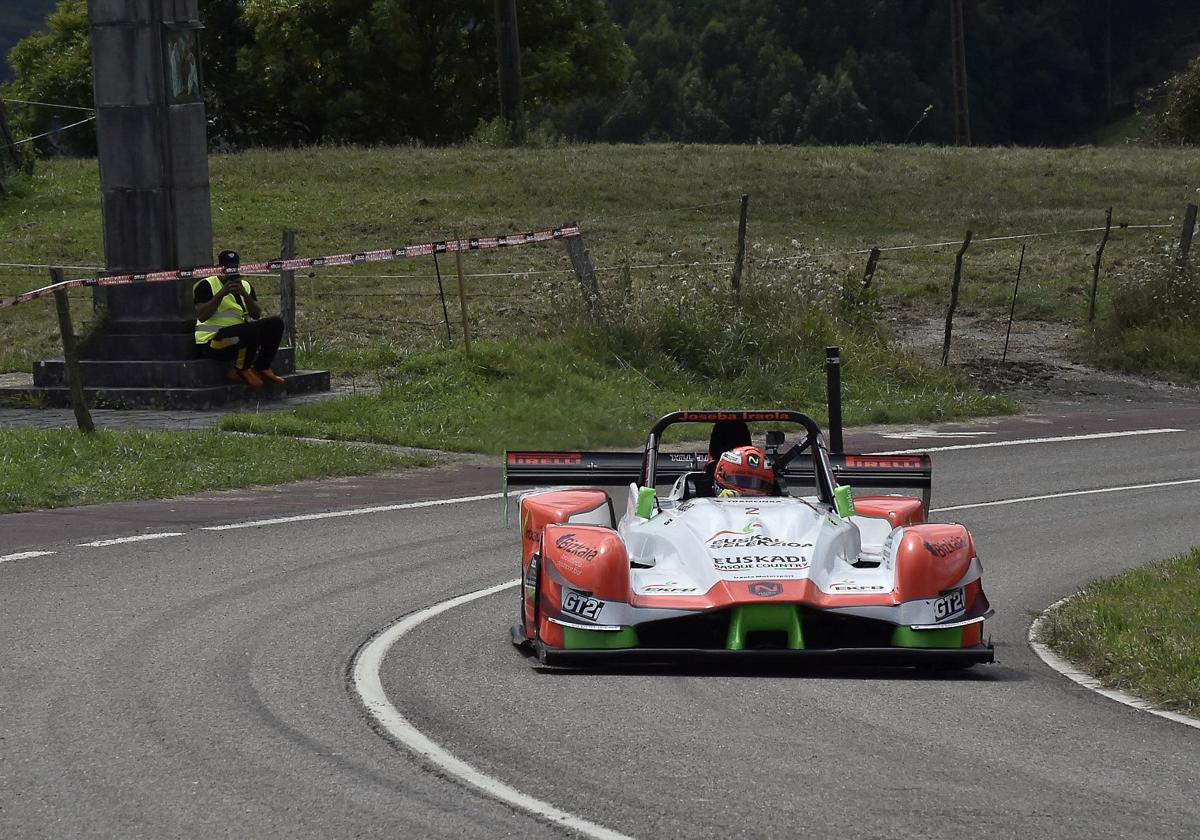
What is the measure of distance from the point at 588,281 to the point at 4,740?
1613cm

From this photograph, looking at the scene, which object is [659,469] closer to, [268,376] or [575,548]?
[575,548]

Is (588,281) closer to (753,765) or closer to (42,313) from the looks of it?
(42,313)

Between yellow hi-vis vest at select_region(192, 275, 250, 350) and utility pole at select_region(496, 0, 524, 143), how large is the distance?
86.4 ft

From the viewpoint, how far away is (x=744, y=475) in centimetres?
1059

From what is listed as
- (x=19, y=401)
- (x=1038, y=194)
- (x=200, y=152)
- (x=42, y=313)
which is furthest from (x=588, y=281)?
(x=1038, y=194)

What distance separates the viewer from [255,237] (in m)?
33.6

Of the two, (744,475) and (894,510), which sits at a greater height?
(744,475)

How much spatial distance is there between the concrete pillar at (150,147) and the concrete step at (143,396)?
0.95m

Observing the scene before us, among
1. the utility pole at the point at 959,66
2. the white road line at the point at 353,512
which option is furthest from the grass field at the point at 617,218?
the white road line at the point at 353,512

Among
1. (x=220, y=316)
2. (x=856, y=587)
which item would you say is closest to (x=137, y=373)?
(x=220, y=316)

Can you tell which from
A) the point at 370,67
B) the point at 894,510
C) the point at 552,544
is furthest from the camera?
the point at 370,67

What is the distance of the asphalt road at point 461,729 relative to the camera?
6430 millimetres

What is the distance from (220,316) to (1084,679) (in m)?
13.0

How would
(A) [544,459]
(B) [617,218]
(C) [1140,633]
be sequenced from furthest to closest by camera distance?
(B) [617,218], (A) [544,459], (C) [1140,633]
